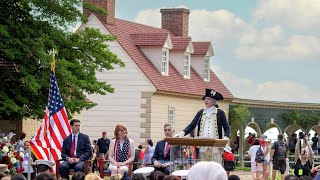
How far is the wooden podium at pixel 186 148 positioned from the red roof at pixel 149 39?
3403cm

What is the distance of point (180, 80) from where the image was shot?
181 feet

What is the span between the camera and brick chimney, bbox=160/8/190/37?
6034 cm

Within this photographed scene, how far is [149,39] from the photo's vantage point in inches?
2085

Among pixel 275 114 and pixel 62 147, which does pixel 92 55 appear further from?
pixel 275 114

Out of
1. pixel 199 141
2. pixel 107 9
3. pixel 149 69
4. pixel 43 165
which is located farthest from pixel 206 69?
pixel 199 141

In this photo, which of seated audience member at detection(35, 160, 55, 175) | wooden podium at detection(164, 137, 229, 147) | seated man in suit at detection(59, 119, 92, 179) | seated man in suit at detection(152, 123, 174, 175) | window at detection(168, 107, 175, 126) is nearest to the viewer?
wooden podium at detection(164, 137, 229, 147)

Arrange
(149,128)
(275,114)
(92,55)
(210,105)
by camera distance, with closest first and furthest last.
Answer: (210,105) < (92,55) < (149,128) < (275,114)

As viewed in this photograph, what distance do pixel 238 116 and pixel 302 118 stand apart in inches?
264

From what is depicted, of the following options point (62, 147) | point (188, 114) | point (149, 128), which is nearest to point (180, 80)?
point (188, 114)

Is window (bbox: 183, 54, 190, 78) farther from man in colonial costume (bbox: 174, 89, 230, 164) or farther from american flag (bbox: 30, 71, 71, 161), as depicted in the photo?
man in colonial costume (bbox: 174, 89, 230, 164)

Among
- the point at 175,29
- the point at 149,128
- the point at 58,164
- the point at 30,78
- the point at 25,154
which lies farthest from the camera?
the point at 175,29

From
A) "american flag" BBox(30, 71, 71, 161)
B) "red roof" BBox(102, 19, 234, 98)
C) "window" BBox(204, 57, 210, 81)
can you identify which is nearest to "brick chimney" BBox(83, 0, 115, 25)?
"red roof" BBox(102, 19, 234, 98)

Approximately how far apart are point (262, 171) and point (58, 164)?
15.3 metres

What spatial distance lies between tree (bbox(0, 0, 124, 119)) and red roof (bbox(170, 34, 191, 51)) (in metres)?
19.0
